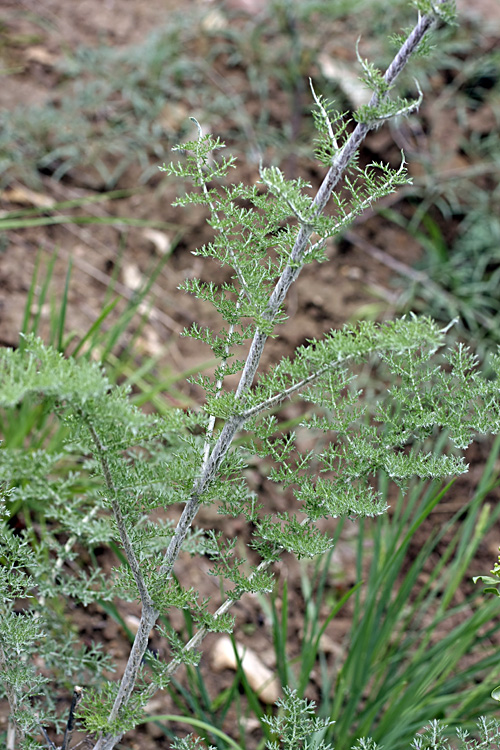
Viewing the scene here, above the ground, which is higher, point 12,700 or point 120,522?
point 120,522

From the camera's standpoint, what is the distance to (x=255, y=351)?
0.80 meters

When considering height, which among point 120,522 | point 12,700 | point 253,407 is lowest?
point 12,700

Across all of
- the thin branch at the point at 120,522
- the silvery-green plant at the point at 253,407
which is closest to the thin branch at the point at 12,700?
the silvery-green plant at the point at 253,407

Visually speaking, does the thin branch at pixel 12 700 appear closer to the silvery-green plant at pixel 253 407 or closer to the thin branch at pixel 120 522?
the silvery-green plant at pixel 253 407

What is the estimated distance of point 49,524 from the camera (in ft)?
5.03

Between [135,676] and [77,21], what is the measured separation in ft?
8.92

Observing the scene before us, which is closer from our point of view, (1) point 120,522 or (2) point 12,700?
(1) point 120,522

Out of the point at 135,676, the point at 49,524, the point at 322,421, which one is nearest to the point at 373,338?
the point at 322,421

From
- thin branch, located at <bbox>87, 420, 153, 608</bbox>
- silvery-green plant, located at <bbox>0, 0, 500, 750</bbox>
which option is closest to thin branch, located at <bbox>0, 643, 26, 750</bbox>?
silvery-green plant, located at <bbox>0, 0, 500, 750</bbox>

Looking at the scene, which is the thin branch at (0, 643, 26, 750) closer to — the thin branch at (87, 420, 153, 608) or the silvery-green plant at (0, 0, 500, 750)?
the silvery-green plant at (0, 0, 500, 750)

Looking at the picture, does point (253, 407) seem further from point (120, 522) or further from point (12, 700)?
point (12, 700)

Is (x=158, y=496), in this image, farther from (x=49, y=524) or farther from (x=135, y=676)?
(x=49, y=524)

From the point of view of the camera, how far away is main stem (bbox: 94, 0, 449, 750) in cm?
71

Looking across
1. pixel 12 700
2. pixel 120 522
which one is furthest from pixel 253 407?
pixel 12 700
